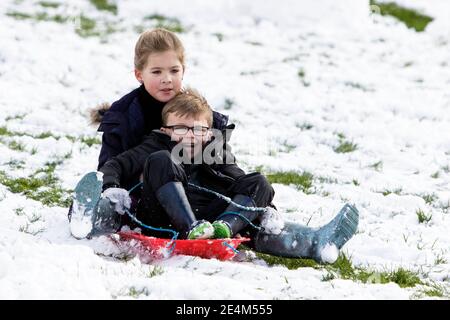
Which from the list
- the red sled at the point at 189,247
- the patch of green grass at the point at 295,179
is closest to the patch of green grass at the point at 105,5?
the patch of green grass at the point at 295,179

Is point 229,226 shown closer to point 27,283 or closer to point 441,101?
point 27,283

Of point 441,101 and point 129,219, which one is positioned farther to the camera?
point 441,101

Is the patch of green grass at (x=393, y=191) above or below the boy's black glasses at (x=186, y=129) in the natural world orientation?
below

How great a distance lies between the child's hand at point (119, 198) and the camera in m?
3.99

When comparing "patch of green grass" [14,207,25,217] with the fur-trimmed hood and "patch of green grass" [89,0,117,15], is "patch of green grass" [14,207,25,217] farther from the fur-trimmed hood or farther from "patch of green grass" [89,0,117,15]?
"patch of green grass" [89,0,117,15]

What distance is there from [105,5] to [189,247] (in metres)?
12.2

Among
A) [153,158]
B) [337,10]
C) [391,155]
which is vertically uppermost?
[337,10]

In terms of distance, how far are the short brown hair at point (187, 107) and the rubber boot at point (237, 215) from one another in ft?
2.03

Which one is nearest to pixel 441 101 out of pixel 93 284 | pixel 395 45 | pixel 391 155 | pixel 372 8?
pixel 391 155

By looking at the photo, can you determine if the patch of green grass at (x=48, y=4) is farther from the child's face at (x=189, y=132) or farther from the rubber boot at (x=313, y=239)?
the rubber boot at (x=313, y=239)

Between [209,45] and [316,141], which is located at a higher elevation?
[209,45]

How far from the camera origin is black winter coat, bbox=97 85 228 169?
176 inches

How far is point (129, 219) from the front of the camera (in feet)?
13.8

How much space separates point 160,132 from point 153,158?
0.43m
